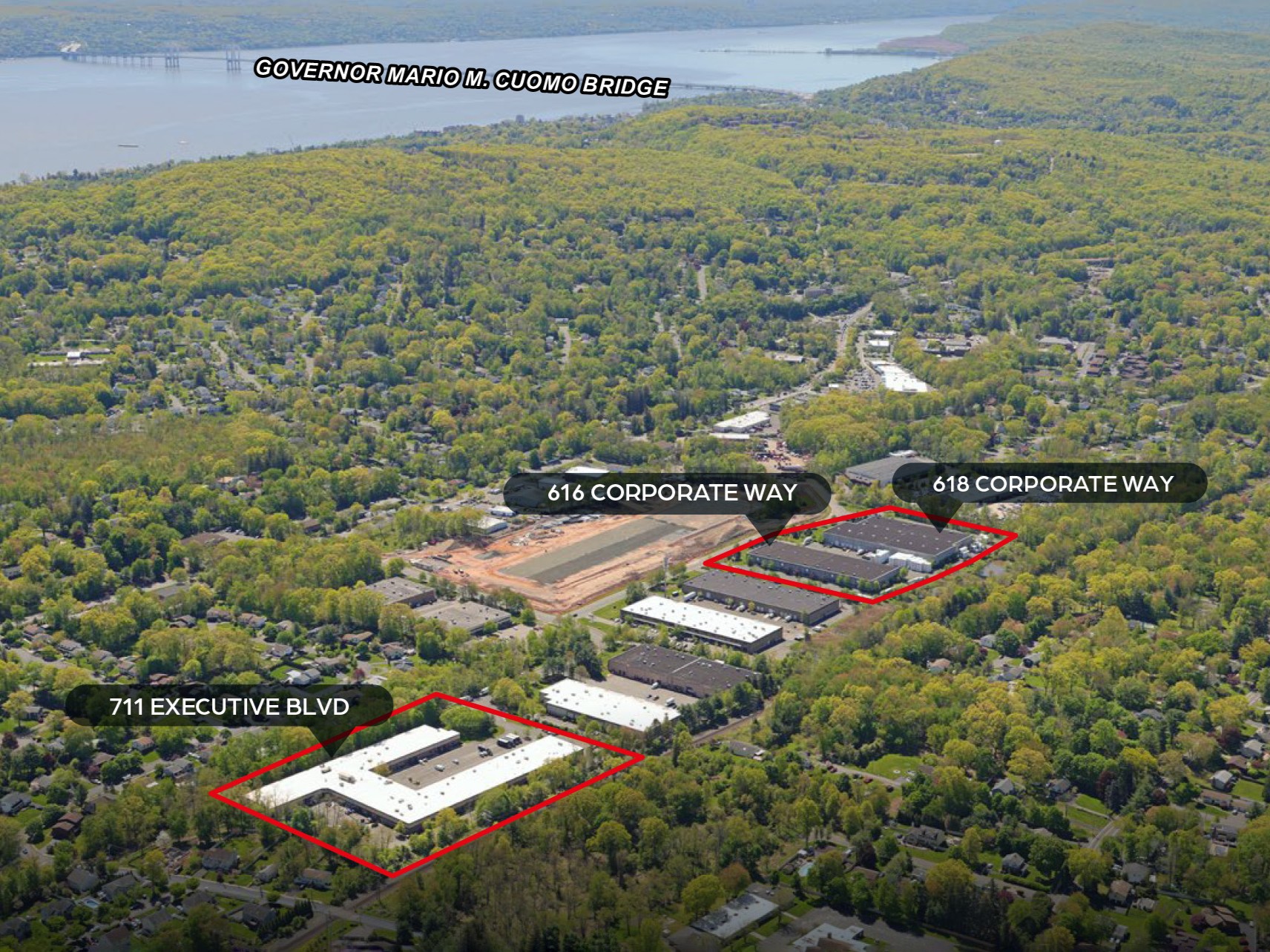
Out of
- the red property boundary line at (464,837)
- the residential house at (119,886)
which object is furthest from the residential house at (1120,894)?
the residential house at (119,886)

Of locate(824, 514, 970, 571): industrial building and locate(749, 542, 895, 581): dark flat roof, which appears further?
locate(824, 514, 970, 571): industrial building

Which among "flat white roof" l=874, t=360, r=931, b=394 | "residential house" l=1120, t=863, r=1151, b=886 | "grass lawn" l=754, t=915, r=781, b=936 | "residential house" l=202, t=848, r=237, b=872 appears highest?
"flat white roof" l=874, t=360, r=931, b=394

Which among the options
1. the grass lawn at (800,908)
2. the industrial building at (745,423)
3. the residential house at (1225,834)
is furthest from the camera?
the industrial building at (745,423)

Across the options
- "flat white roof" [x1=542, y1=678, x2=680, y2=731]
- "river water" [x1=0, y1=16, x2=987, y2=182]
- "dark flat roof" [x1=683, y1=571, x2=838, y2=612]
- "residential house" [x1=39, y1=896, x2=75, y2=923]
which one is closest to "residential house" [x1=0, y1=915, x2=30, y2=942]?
"residential house" [x1=39, y1=896, x2=75, y2=923]

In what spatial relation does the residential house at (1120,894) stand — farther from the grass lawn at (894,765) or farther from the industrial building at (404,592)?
the industrial building at (404,592)

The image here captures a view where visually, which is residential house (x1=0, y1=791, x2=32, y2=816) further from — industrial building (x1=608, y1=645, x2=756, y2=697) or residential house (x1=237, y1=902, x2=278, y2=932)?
industrial building (x1=608, y1=645, x2=756, y2=697)

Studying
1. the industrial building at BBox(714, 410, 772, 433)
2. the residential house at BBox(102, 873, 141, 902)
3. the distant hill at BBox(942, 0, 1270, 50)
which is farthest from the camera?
the distant hill at BBox(942, 0, 1270, 50)

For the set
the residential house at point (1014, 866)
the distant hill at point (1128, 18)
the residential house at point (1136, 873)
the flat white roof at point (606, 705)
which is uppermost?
the distant hill at point (1128, 18)

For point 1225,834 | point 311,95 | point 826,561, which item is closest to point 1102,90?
point 311,95
